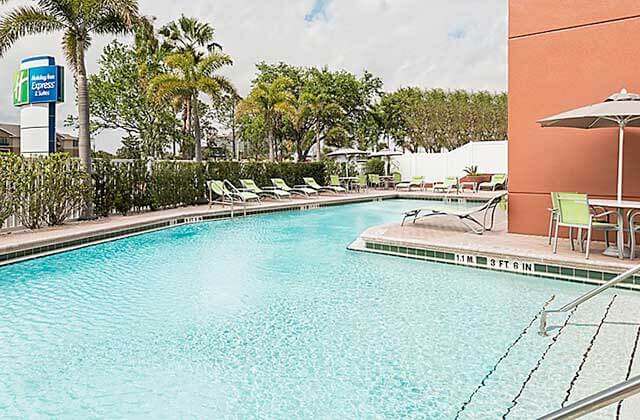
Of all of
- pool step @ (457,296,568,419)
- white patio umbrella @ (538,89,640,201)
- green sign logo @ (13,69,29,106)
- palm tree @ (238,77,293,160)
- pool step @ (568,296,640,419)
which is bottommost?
pool step @ (457,296,568,419)

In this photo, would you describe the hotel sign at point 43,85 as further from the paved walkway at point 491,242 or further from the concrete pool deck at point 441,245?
the paved walkway at point 491,242

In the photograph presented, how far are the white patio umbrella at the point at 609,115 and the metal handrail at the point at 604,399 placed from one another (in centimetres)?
575

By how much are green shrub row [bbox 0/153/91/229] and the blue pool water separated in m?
2.28

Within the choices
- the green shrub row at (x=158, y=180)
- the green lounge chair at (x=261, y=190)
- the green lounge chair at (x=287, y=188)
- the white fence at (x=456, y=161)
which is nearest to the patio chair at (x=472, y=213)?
the green shrub row at (x=158, y=180)

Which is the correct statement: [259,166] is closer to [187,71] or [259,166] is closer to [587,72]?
[187,71]

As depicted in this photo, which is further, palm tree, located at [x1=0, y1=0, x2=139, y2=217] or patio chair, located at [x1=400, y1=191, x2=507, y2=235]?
palm tree, located at [x1=0, y1=0, x2=139, y2=217]

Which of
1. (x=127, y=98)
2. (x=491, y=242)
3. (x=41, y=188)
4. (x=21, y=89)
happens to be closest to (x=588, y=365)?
(x=491, y=242)

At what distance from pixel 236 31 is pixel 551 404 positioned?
2577 centimetres

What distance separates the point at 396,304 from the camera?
5609 mm

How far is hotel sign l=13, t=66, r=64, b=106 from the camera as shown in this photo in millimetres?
14328

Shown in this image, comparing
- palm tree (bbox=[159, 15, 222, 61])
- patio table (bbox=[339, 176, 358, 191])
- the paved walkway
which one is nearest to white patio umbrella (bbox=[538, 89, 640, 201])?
the paved walkway

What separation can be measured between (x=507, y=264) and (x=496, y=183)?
1509 centimetres

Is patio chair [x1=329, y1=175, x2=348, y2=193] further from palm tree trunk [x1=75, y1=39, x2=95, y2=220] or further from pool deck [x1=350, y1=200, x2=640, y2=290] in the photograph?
pool deck [x1=350, y1=200, x2=640, y2=290]

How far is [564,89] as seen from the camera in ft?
26.5
